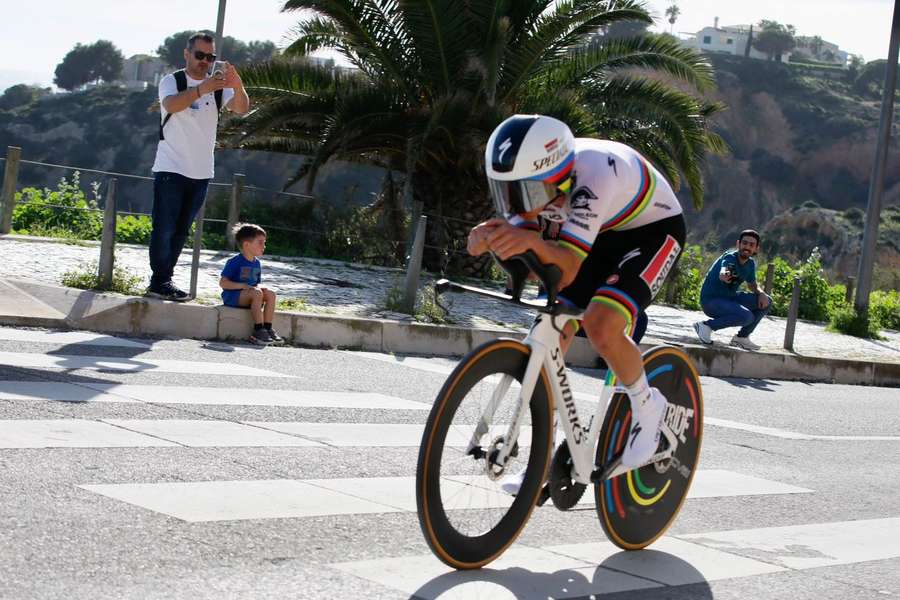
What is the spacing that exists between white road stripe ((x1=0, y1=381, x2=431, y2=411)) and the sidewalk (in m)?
2.44

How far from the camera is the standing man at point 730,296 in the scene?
14.1 meters

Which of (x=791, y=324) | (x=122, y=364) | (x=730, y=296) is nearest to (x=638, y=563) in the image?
(x=122, y=364)

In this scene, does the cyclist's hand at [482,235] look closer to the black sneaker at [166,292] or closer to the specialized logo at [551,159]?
the specialized logo at [551,159]

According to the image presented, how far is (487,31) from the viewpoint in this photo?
17578mm

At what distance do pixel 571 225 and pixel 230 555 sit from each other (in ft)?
5.36

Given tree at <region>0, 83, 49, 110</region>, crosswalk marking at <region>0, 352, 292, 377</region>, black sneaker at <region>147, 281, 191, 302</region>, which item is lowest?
crosswalk marking at <region>0, 352, 292, 377</region>

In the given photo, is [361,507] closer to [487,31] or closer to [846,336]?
[487,31]

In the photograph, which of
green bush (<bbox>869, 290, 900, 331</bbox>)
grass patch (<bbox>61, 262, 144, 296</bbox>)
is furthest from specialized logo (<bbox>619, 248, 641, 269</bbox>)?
green bush (<bbox>869, 290, 900, 331</bbox>)

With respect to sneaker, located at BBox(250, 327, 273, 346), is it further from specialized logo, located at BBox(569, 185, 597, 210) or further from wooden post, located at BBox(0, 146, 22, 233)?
specialized logo, located at BBox(569, 185, 597, 210)

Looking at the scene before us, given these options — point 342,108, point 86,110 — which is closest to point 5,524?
point 342,108

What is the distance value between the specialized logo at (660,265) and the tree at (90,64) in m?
168

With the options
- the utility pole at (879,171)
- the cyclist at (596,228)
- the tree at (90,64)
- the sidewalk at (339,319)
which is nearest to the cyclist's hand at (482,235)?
the cyclist at (596,228)

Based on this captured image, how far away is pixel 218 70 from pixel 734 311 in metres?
7.19

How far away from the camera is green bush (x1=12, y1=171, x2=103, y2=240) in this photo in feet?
54.5
